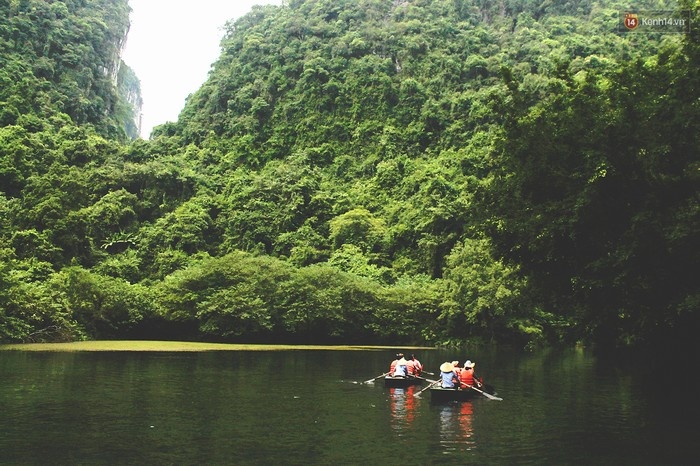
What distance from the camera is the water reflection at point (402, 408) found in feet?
51.5

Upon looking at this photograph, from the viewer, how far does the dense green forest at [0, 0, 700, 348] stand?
21188 mm

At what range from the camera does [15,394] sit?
60.8 ft

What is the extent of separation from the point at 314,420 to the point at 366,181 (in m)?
78.8

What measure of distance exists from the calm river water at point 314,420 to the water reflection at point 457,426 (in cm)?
3

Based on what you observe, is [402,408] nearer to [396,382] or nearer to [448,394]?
[448,394]

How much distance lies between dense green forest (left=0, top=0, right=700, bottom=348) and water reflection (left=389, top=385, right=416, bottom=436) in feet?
20.4

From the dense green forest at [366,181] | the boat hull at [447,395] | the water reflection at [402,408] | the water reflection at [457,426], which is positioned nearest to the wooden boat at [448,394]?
the boat hull at [447,395]

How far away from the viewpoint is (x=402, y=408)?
61.9 ft

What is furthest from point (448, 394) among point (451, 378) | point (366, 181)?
point (366, 181)

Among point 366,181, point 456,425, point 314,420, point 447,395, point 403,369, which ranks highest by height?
point 366,181

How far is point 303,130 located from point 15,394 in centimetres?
8902

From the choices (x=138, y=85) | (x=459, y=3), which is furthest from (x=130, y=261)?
(x=138, y=85)

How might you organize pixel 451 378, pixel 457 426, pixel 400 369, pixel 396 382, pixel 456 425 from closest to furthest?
1. pixel 457 426
2. pixel 456 425
3. pixel 451 378
4. pixel 396 382
5. pixel 400 369

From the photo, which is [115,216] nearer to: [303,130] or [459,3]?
[303,130]
